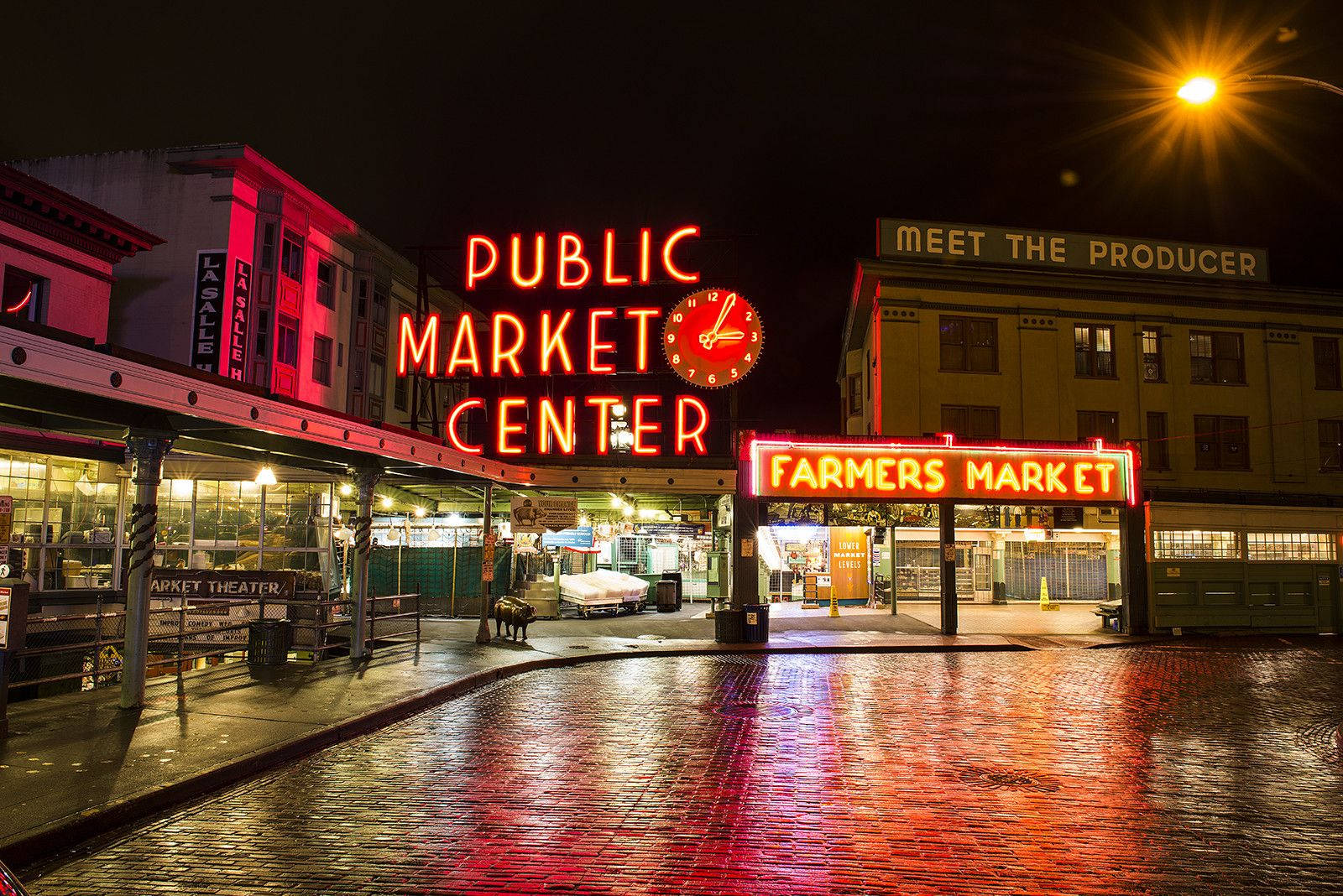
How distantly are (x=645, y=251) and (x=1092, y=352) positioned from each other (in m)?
16.7

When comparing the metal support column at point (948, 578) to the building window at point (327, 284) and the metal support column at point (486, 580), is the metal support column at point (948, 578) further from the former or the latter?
the building window at point (327, 284)

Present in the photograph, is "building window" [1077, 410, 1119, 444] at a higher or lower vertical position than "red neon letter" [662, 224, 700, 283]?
lower

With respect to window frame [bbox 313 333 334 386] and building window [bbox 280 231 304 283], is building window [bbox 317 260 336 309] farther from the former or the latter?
building window [bbox 280 231 304 283]

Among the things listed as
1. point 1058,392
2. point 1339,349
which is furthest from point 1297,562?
point 1339,349

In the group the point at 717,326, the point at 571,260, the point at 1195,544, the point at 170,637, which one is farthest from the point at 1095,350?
the point at 170,637

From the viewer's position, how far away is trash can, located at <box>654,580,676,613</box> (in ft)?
102

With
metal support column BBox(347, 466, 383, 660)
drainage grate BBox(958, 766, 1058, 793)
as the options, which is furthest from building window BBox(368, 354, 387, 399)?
drainage grate BBox(958, 766, 1058, 793)

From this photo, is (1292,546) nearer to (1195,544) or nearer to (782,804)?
(1195,544)

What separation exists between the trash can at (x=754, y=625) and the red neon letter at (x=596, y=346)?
10552 millimetres

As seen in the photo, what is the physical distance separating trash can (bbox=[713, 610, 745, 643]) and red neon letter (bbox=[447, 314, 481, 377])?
12.7 meters

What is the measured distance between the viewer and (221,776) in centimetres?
885

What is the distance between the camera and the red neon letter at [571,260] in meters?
31.2

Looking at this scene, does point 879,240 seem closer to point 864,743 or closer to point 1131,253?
point 1131,253

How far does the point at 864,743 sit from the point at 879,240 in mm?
25963
